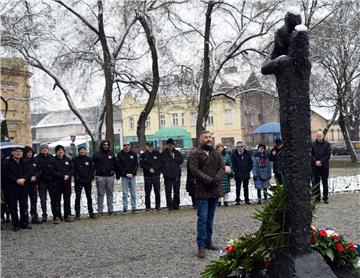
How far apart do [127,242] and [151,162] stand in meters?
4.07

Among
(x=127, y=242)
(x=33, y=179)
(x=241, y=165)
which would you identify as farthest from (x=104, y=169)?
(x=241, y=165)

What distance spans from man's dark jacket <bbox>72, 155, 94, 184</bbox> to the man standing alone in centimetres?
481

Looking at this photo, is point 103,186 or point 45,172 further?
point 103,186

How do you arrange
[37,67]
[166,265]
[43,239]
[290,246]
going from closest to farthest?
[290,246], [166,265], [43,239], [37,67]

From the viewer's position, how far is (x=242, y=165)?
12.7 metres

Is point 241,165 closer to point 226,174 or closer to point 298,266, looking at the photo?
point 226,174

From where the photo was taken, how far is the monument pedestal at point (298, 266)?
154 inches

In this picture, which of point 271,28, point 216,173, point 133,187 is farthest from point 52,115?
point 216,173

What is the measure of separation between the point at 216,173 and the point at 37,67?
51.5 ft

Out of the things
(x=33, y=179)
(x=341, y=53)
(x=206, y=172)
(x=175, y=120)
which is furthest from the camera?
(x=175, y=120)

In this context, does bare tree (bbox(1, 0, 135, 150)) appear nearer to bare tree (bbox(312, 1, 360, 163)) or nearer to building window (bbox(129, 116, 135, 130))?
bare tree (bbox(312, 1, 360, 163))

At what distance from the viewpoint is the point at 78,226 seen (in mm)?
10523

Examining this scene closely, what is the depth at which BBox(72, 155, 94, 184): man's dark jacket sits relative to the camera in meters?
11.4

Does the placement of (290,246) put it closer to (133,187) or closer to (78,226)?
(78,226)
